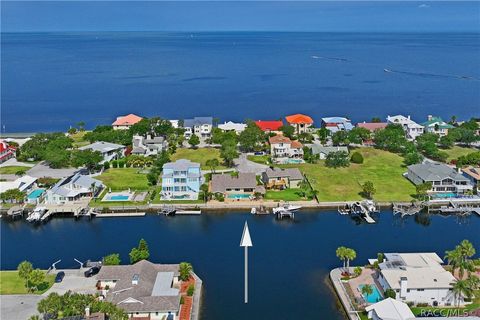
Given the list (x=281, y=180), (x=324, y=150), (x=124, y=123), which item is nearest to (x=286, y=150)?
(x=324, y=150)

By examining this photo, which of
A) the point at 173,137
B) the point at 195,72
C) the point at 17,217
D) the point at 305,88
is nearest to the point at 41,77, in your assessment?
the point at 195,72

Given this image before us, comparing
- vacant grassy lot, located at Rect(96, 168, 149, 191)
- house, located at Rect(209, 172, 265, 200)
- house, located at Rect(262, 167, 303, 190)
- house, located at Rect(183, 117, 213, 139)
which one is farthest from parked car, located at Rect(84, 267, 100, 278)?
house, located at Rect(183, 117, 213, 139)

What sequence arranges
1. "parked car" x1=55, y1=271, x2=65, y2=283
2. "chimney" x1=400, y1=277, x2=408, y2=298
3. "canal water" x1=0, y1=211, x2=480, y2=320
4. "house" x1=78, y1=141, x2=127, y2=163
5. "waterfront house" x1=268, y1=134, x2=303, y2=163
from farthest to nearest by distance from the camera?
"waterfront house" x1=268, y1=134, x2=303, y2=163 → "house" x1=78, y1=141, x2=127, y2=163 → "parked car" x1=55, y1=271, x2=65, y2=283 → "canal water" x1=0, y1=211, x2=480, y2=320 → "chimney" x1=400, y1=277, x2=408, y2=298

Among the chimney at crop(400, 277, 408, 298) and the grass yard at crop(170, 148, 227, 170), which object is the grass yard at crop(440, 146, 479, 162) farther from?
the chimney at crop(400, 277, 408, 298)

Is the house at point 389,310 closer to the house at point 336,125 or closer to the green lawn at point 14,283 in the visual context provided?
the green lawn at point 14,283

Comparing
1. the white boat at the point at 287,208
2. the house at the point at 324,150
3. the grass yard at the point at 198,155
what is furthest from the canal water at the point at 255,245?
the house at the point at 324,150

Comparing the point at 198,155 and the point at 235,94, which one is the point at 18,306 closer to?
the point at 198,155

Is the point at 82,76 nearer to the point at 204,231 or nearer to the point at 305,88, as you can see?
the point at 305,88
